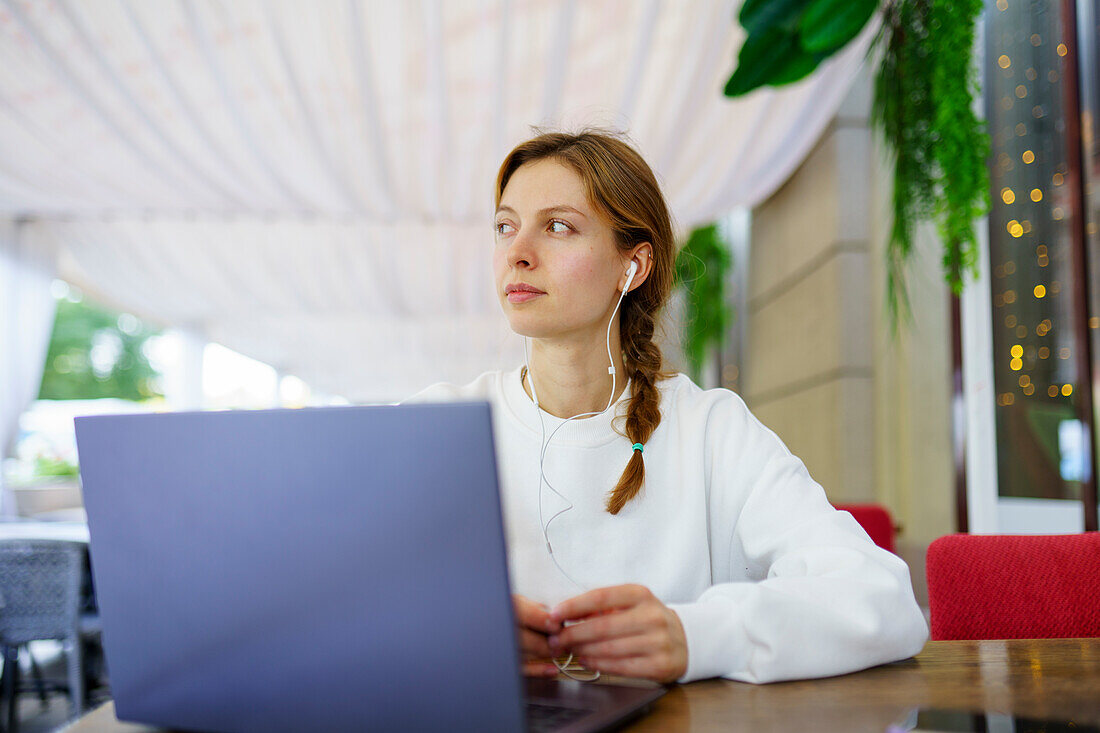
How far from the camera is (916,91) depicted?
10.6 feet

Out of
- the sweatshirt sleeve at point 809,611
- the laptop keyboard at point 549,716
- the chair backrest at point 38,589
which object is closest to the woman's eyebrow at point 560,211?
the sweatshirt sleeve at point 809,611

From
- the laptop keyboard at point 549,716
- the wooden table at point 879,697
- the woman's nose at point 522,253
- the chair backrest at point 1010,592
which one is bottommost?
the chair backrest at point 1010,592

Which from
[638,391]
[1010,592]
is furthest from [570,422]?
[1010,592]

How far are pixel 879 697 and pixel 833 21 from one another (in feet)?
7.87

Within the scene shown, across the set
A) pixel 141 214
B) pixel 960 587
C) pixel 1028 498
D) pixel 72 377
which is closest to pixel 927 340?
pixel 1028 498

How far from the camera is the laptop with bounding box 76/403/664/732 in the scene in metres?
0.59

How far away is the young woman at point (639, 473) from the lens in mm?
874

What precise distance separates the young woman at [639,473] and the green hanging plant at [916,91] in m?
1.55

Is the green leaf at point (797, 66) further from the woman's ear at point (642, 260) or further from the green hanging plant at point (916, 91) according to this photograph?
the woman's ear at point (642, 260)

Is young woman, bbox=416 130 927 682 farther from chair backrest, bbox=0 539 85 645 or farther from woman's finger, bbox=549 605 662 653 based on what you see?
chair backrest, bbox=0 539 85 645

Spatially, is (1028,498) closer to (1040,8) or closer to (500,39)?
(1040,8)

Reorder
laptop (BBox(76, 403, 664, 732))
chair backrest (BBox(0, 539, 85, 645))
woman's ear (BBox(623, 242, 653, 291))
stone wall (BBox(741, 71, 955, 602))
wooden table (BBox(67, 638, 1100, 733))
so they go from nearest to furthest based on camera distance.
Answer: laptop (BBox(76, 403, 664, 732)) → wooden table (BBox(67, 638, 1100, 733)) → woman's ear (BBox(623, 242, 653, 291)) → chair backrest (BBox(0, 539, 85, 645)) → stone wall (BBox(741, 71, 955, 602))

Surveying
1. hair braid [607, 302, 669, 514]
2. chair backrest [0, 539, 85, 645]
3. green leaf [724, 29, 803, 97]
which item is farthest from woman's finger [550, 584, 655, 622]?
chair backrest [0, 539, 85, 645]

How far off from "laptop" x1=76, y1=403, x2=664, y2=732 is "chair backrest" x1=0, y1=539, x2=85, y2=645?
3317 millimetres
